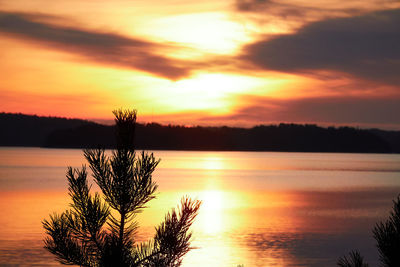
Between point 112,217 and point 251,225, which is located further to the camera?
point 251,225

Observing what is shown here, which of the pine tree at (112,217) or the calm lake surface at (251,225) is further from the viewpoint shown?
the calm lake surface at (251,225)

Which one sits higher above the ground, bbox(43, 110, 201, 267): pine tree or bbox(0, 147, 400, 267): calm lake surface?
bbox(43, 110, 201, 267): pine tree

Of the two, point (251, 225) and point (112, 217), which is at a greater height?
point (112, 217)

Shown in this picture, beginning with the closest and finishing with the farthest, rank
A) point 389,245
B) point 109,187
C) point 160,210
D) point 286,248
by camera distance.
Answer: point 389,245 → point 109,187 → point 286,248 → point 160,210

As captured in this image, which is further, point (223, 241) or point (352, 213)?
point (352, 213)

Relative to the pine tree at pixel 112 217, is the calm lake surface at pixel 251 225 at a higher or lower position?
lower

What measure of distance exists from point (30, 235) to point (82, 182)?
Result: 24736mm

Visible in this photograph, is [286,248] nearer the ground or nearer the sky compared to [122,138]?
nearer the ground

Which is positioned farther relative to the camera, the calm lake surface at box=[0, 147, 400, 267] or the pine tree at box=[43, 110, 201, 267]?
the calm lake surface at box=[0, 147, 400, 267]

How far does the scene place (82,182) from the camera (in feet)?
19.3

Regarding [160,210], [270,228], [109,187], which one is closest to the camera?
[109,187]

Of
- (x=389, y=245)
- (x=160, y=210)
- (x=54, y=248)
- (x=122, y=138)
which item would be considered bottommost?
(x=160, y=210)

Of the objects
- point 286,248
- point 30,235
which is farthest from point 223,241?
→ point 30,235

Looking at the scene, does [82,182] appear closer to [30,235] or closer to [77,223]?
[77,223]
